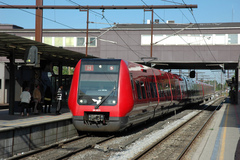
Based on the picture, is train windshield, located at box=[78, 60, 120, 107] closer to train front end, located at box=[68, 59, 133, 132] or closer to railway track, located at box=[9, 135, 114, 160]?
train front end, located at box=[68, 59, 133, 132]

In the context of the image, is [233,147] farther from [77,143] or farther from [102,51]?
[102,51]

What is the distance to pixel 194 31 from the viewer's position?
114 feet

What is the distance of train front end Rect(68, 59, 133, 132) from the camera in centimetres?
1170

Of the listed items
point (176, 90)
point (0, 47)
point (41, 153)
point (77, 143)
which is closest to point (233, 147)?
point (77, 143)

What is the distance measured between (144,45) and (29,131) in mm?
26414

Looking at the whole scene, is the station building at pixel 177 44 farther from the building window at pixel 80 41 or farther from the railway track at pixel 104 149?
the railway track at pixel 104 149

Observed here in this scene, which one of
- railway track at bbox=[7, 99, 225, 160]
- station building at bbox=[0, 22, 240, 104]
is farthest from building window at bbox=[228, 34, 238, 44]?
railway track at bbox=[7, 99, 225, 160]

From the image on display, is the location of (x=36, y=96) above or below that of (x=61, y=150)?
above

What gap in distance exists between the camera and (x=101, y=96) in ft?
39.1

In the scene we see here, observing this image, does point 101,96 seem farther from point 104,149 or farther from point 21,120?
point 21,120

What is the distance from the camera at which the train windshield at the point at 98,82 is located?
1188 cm

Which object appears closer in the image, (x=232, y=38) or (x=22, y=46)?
(x=22, y=46)

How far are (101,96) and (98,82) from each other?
56 centimetres

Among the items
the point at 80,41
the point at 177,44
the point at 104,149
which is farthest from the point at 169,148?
the point at 80,41
